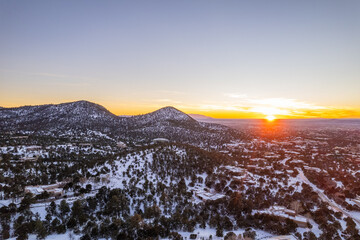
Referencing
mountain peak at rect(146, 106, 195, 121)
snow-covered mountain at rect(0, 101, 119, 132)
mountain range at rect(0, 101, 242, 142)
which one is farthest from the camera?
mountain peak at rect(146, 106, 195, 121)

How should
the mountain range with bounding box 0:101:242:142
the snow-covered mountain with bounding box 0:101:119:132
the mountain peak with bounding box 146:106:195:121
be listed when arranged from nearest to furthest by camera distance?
the mountain range with bounding box 0:101:242:142 → the snow-covered mountain with bounding box 0:101:119:132 → the mountain peak with bounding box 146:106:195:121

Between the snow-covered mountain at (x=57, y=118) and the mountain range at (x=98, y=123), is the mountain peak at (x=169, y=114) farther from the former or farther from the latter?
the snow-covered mountain at (x=57, y=118)

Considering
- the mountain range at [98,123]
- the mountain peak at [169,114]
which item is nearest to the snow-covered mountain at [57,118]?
the mountain range at [98,123]

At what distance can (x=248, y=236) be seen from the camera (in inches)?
1209

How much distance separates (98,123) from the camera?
142625 mm

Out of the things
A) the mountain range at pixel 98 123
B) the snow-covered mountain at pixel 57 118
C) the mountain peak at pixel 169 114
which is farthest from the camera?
the mountain peak at pixel 169 114

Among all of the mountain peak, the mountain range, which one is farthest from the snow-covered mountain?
the mountain peak

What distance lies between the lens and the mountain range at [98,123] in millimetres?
126062

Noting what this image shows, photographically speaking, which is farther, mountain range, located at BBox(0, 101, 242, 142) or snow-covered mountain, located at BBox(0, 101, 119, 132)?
snow-covered mountain, located at BBox(0, 101, 119, 132)

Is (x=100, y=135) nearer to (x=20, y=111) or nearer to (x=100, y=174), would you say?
(x=100, y=174)

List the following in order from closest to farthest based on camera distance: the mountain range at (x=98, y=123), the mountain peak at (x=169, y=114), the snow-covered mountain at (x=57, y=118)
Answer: the mountain range at (x=98, y=123), the snow-covered mountain at (x=57, y=118), the mountain peak at (x=169, y=114)

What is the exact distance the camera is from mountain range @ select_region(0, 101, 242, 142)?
12606 cm

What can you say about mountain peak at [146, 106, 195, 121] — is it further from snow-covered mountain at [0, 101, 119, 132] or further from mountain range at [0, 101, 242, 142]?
snow-covered mountain at [0, 101, 119, 132]

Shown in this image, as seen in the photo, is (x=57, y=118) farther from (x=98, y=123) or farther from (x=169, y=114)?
(x=169, y=114)
